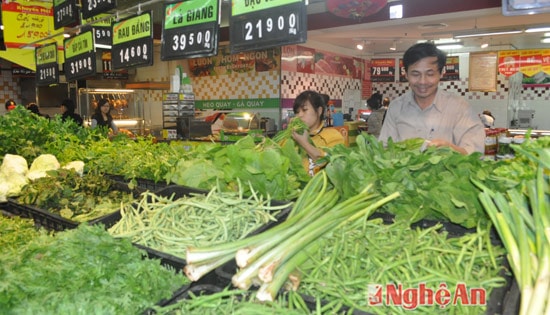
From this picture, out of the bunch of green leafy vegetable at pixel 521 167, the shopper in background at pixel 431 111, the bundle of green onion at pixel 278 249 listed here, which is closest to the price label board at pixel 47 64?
the shopper in background at pixel 431 111

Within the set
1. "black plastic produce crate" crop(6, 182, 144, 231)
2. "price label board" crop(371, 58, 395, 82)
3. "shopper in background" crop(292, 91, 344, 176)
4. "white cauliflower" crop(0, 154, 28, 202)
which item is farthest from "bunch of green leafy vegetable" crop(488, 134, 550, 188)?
"price label board" crop(371, 58, 395, 82)

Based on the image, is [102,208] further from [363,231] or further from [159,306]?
[363,231]

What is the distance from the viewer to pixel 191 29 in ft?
13.2

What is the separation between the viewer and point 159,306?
1.42 m

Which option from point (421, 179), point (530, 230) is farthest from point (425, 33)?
point (530, 230)

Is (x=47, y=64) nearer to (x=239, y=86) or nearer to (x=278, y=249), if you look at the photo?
(x=239, y=86)

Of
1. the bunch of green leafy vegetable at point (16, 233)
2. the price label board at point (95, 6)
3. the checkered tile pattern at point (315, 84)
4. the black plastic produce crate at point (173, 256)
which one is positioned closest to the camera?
the black plastic produce crate at point (173, 256)

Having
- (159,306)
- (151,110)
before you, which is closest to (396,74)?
(151,110)

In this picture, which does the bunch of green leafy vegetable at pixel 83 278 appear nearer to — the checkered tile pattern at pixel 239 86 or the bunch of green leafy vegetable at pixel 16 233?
the bunch of green leafy vegetable at pixel 16 233

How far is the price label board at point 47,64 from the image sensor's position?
6613 mm

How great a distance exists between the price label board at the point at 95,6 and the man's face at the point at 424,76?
3156 mm

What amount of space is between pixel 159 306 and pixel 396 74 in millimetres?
13763

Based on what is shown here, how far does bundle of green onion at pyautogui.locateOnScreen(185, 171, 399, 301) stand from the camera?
4.71 ft

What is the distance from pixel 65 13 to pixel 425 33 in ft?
23.8
